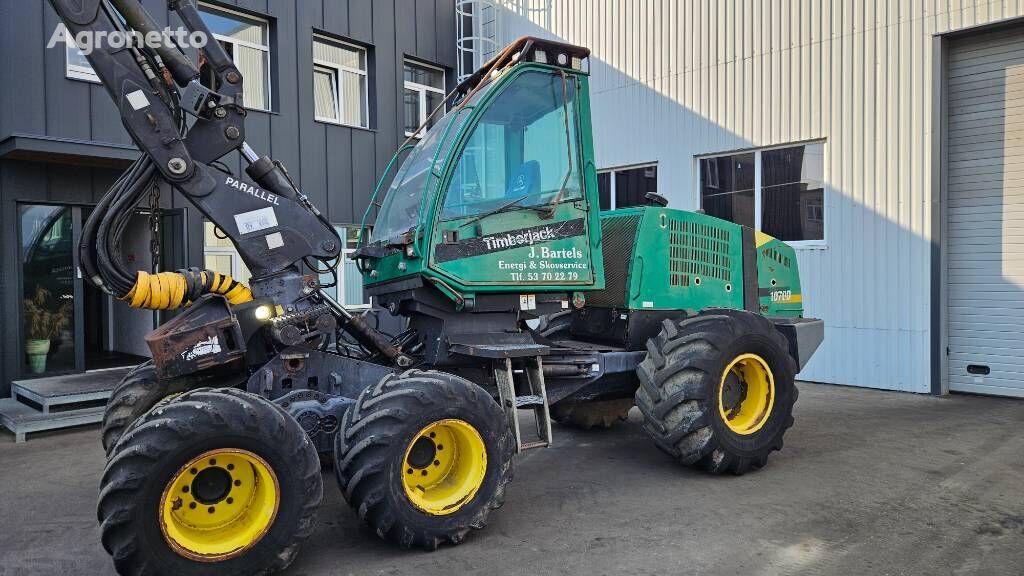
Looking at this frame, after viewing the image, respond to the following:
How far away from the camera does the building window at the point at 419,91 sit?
13.4m

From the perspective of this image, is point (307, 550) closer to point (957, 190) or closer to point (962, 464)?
point (962, 464)

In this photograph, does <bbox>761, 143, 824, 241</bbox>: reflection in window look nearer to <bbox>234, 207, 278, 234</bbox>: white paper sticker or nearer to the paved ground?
the paved ground

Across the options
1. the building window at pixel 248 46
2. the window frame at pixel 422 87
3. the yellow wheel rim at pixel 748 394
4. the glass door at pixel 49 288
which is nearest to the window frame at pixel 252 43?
the building window at pixel 248 46

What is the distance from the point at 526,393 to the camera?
5.48 metres

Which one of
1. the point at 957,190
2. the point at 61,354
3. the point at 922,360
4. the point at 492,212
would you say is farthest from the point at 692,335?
the point at 61,354

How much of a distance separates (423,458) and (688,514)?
183 cm

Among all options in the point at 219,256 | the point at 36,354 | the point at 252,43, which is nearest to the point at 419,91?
the point at 252,43

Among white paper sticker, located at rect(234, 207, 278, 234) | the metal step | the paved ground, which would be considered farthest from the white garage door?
white paper sticker, located at rect(234, 207, 278, 234)

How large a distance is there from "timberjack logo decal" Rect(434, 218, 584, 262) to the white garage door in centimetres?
656

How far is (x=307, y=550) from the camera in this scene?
4340 mm

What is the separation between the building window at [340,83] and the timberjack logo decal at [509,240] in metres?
7.61

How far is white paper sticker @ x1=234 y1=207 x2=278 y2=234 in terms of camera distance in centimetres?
480

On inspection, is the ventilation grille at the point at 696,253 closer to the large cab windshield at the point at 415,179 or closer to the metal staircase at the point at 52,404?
the large cab windshield at the point at 415,179

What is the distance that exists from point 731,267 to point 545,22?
27.5 ft
